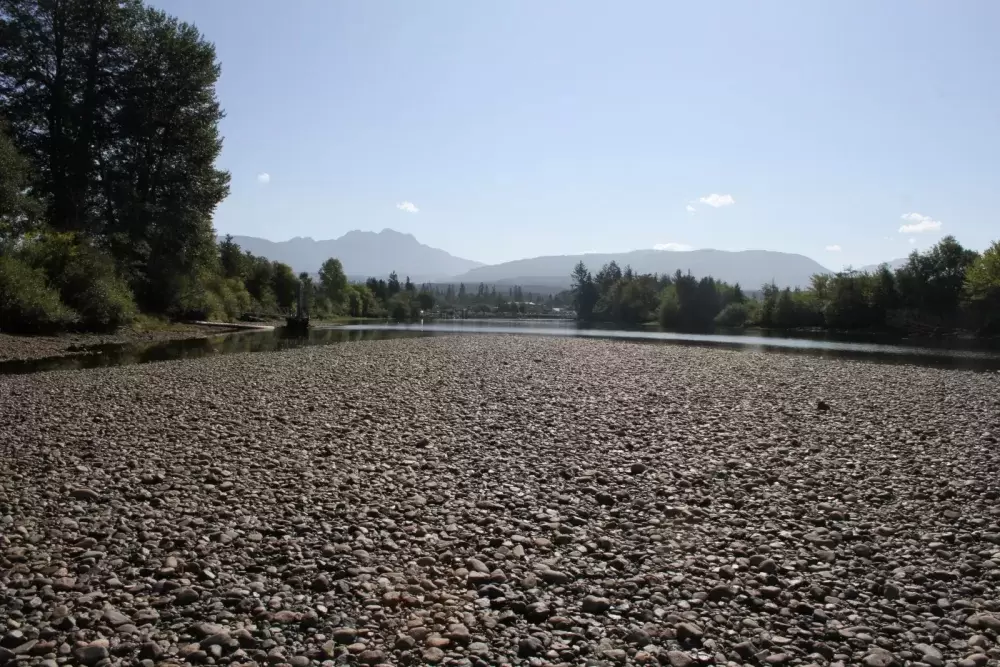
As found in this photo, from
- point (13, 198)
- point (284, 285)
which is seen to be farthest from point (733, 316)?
point (13, 198)

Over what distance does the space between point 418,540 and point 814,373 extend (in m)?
22.0

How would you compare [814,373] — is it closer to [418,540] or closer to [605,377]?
[605,377]

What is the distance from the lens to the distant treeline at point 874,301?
242 feet

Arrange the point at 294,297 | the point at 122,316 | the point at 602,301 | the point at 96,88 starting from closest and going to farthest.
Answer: the point at 122,316 < the point at 96,88 < the point at 294,297 < the point at 602,301

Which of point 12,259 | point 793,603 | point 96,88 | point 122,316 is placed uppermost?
point 96,88

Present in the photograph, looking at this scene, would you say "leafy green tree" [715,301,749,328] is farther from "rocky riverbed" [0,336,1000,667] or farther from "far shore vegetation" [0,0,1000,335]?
"rocky riverbed" [0,336,1000,667]

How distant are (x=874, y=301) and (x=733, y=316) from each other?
87.8 ft

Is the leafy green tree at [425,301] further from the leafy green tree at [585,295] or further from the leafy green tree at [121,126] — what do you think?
the leafy green tree at [121,126]

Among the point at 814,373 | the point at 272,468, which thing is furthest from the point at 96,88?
the point at 814,373

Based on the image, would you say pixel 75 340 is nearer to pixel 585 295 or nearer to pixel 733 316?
pixel 733 316

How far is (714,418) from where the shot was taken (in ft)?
45.1

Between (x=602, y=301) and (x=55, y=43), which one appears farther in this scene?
(x=602, y=301)

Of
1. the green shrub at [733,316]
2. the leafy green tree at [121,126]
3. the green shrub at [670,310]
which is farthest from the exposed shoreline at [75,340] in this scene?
the green shrub at [733,316]

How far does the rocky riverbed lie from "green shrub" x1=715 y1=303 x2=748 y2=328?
105 meters
